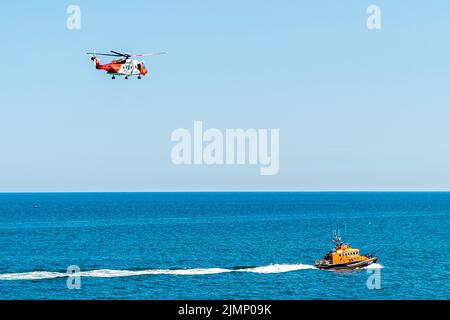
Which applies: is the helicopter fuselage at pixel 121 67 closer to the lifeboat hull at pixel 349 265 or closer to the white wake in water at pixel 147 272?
the white wake in water at pixel 147 272

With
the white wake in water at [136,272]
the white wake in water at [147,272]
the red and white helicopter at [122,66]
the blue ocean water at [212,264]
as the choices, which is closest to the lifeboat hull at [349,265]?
the white wake in water at [147,272]

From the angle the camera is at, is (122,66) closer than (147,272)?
Yes

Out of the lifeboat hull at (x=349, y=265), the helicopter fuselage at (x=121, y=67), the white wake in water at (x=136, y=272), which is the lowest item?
the white wake in water at (x=136, y=272)

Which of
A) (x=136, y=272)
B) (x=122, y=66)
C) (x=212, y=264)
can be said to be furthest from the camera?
(x=212, y=264)

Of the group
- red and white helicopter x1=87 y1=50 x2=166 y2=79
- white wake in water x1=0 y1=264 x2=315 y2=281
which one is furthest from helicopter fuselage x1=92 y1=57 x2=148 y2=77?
white wake in water x1=0 y1=264 x2=315 y2=281

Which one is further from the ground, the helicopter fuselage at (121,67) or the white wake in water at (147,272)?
the helicopter fuselage at (121,67)

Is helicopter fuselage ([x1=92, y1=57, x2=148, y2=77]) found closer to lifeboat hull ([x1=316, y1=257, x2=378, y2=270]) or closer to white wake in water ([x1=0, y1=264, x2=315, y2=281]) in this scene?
white wake in water ([x1=0, y1=264, x2=315, y2=281])

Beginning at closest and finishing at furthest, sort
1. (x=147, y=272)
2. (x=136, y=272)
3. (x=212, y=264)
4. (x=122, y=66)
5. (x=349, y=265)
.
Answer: (x=122, y=66), (x=136, y=272), (x=147, y=272), (x=349, y=265), (x=212, y=264)

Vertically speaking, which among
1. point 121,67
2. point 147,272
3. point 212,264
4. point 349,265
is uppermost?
point 121,67

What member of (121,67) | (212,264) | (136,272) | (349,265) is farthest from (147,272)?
(121,67)

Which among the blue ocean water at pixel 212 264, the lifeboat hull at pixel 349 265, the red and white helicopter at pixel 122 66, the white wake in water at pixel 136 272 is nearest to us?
the red and white helicopter at pixel 122 66

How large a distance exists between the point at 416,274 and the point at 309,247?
136 ft

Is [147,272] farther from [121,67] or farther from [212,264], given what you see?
[121,67]
